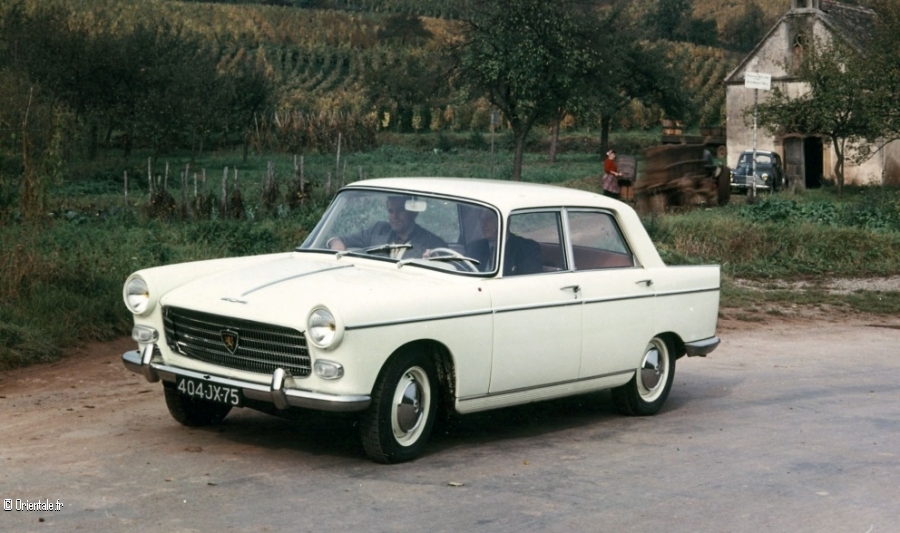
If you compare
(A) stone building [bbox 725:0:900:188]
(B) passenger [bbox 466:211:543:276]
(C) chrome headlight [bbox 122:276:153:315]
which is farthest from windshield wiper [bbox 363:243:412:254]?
(A) stone building [bbox 725:0:900:188]

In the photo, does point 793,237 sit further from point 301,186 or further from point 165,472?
point 165,472

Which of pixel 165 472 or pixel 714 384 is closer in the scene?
pixel 165 472

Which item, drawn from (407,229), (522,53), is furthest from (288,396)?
(522,53)

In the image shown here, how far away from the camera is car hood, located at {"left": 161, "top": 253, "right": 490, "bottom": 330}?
7000 mm

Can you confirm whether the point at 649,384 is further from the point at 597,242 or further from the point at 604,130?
the point at 604,130

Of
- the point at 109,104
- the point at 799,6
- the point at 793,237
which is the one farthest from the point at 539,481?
the point at 799,6

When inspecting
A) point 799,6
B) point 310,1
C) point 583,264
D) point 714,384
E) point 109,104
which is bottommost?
point 714,384

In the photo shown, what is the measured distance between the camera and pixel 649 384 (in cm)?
927

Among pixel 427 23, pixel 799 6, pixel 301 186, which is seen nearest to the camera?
pixel 301 186

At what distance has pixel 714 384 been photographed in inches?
423

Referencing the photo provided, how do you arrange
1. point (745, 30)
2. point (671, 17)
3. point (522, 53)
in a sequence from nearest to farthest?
point (522, 53)
point (671, 17)
point (745, 30)

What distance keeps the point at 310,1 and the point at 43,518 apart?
10565 cm

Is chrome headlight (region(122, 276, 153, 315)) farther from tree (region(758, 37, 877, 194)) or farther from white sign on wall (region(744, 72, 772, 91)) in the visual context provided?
tree (region(758, 37, 877, 194))

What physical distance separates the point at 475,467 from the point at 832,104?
31.9m
